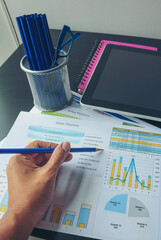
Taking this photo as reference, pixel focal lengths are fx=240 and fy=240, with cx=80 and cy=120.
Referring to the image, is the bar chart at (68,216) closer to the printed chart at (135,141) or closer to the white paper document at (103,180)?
the white paper document at (103,180)

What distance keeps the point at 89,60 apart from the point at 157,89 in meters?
0.27

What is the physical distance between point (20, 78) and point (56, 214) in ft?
1.59

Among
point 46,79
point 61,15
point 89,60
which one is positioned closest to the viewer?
point 46,79

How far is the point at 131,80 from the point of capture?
65 cm

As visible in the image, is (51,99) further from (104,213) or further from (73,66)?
(104,213)

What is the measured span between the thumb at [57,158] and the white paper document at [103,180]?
4cm

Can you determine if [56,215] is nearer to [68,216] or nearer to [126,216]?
[68,216]

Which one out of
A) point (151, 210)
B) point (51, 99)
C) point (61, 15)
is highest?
point (61, 15)

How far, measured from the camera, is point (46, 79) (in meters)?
0.61

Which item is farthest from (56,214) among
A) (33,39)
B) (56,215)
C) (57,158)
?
(33,39)

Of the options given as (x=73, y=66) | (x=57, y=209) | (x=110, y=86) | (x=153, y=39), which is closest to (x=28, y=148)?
(x=57, y=209)

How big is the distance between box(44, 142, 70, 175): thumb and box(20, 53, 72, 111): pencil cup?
0.60 ft

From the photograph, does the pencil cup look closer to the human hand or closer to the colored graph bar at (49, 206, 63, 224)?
the human hand

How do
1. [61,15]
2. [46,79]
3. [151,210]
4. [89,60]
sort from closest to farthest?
[151,210] < [46,79] < [89,60] < [61,15]
